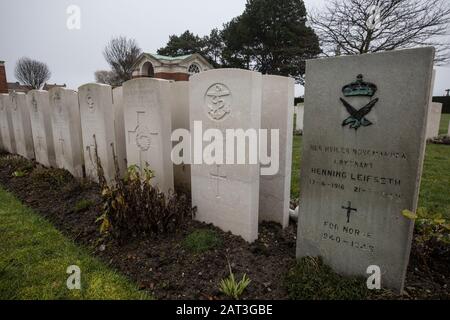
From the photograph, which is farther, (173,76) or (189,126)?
(173,76)

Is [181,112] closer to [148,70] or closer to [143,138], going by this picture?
[143,138]

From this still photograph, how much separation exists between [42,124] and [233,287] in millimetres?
6348

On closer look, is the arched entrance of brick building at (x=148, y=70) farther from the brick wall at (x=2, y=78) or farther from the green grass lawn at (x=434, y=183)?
the green grass lawn at (x=434, y=183)

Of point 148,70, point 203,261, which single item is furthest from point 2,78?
point 203,261

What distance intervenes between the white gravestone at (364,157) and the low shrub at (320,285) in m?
0.13

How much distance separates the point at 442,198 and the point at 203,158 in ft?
13.4

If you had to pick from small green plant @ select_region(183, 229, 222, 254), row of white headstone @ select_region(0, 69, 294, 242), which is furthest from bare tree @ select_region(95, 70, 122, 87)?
small green plant @ select_region(183, 229, 222, 254)

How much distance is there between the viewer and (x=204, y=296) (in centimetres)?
242

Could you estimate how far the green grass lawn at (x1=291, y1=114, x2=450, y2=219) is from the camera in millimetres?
4305

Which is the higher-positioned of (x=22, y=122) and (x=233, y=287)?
(x=22, y=122)

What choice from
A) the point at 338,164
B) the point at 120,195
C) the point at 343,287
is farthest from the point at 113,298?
the point at 338,164

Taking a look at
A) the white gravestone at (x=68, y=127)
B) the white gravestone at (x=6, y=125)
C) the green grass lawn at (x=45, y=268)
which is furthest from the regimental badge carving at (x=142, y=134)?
the white gravestone at (x=6, y=125)

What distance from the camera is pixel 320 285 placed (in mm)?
2432

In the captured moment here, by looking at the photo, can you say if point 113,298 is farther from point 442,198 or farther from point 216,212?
point 442,198
